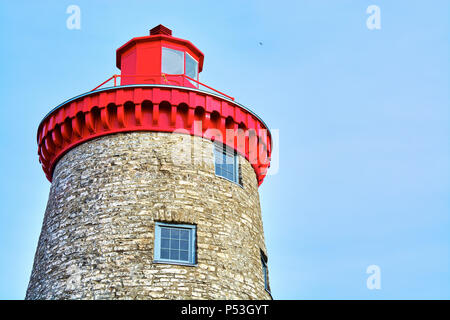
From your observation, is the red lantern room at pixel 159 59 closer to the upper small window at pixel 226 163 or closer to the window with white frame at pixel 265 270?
the upper small window at pixel 226 163

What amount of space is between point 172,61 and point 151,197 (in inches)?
232

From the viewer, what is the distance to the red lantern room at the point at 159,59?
1964 cm

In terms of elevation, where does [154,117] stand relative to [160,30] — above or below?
below

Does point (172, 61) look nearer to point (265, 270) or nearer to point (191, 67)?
point (191, 67)

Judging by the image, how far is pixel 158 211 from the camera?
1573cm

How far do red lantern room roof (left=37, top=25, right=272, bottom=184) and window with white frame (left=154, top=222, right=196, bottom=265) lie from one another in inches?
112

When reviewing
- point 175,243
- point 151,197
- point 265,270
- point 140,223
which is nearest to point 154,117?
point 151,197

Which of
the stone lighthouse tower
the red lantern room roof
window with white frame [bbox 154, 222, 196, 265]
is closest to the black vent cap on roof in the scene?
the red lantern room roof

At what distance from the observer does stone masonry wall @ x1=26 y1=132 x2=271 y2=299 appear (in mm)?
14875

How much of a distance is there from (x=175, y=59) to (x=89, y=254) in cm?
759

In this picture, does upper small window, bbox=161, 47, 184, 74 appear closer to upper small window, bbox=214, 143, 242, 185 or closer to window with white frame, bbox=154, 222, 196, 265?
upper small window, bbox=214, 143, 242, 185

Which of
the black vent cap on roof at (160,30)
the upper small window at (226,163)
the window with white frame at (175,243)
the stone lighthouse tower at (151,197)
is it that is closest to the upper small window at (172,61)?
the stone lighthouse tower at (151,197)

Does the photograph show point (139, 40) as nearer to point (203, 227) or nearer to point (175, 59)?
point (175, 59)

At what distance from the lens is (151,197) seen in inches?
628
